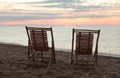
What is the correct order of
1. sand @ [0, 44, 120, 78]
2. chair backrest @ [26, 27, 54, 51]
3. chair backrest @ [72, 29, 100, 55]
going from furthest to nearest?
chair backrest @ [26, 27, 54, 51] < chair backrest @ [72, 29, 100, 55] < sand @ [0, 44, 120, 78]

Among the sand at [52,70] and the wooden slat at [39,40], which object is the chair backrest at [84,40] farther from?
the wooden slat at [39,40]

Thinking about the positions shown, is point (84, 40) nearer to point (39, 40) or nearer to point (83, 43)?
point (83, 43)

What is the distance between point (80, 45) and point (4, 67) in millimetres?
2165

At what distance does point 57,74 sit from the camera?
8805mm

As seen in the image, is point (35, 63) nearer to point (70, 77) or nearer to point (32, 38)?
point (32, 38)

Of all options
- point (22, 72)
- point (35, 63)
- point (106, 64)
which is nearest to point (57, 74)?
point (22, 72)

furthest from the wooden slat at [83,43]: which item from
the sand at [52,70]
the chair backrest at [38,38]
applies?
the chair backrest at [38,38]

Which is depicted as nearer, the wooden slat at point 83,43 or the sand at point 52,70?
the sand at point 52,70

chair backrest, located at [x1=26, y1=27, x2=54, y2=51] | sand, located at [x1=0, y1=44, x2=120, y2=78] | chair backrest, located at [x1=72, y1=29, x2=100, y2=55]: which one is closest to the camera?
sand, located at [x1=0, y1=44, x2=120, y2=78]

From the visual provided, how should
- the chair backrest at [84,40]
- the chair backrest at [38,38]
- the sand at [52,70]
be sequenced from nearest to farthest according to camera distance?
the sand at [52,70], the chair backrest at [84,40], the chair backrest at [38,38]

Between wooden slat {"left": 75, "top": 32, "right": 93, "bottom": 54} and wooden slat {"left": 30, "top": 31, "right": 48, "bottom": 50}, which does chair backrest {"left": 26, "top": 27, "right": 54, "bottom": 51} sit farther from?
wooden slat {"left": 75, "top": 32, "right": 93, "bottom": 54}

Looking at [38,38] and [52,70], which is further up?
[38,38]

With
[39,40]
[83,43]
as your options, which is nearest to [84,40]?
[83,43]

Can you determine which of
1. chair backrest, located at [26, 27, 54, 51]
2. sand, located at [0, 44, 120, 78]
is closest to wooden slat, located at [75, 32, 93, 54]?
sand, located at [0, 44, 120, 78]
